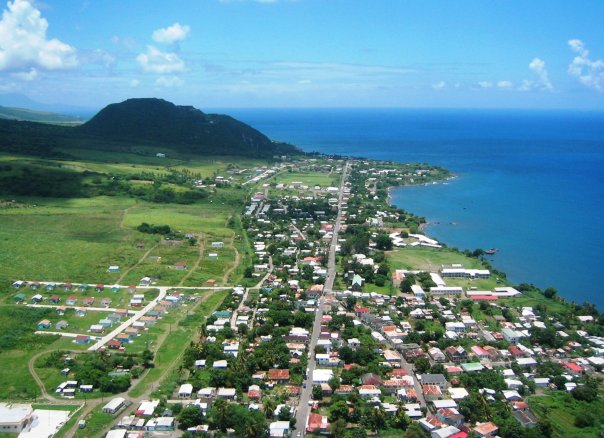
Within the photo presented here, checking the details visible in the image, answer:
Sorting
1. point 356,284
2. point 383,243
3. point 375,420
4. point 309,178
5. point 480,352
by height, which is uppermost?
point 309,178

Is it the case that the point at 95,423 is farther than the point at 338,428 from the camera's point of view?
Yes

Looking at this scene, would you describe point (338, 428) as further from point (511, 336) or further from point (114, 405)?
point (511, 336)

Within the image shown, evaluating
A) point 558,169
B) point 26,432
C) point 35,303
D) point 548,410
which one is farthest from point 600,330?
point 558,169

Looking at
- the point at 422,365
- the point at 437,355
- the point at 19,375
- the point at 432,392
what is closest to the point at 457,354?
the point at 437,355

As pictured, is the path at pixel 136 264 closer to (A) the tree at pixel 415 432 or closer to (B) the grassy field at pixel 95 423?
(B) the grassy field at pixel 95 423

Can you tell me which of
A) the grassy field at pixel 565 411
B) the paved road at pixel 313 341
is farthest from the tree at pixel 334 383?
the grassy field at pixel 565 411

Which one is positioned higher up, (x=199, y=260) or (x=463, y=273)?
(x=199, y=260)

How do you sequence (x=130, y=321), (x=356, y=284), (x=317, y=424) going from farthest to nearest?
(x=356, y=284)
(x=130, y=321)
(x=317, y=424)

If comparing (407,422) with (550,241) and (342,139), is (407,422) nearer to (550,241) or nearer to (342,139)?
(550,241)
